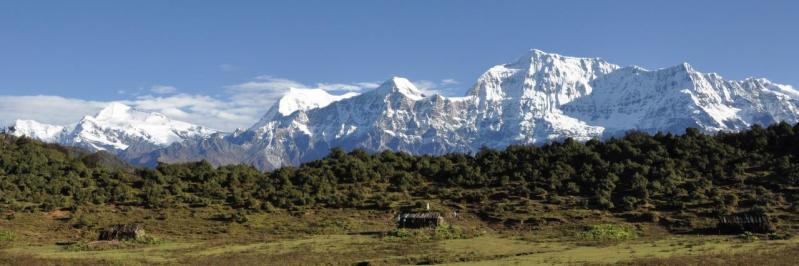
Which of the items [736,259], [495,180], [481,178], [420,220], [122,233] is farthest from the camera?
[495,180]

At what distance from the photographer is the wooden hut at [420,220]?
6825cm

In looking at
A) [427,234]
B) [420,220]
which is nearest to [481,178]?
[420,220]

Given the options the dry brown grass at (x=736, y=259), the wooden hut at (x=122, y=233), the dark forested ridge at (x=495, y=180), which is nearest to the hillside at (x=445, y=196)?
the dark forested ridge at (x=495, y=180)

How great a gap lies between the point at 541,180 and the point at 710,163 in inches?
779

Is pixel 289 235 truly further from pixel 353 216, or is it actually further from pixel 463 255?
pixel 463 255

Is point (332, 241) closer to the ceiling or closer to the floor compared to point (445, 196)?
closer to the floor

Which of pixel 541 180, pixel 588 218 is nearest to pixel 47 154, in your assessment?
pixel 541 180

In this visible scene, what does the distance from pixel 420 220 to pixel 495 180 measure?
24.0 metres

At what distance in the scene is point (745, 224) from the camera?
5809 cm

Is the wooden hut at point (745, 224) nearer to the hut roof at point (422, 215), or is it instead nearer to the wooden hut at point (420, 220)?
the wooden hut at point (420, 220)

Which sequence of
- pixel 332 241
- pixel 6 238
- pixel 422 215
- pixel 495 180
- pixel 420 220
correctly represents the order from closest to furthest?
pixel 332 241
pixel 6 238
pixel 420 220
pixel 422 215
pixel 495 180

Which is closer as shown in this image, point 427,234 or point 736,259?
point 736,259

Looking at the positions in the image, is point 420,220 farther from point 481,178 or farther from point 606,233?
point 481,178

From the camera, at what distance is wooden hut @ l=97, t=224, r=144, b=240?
215ft
